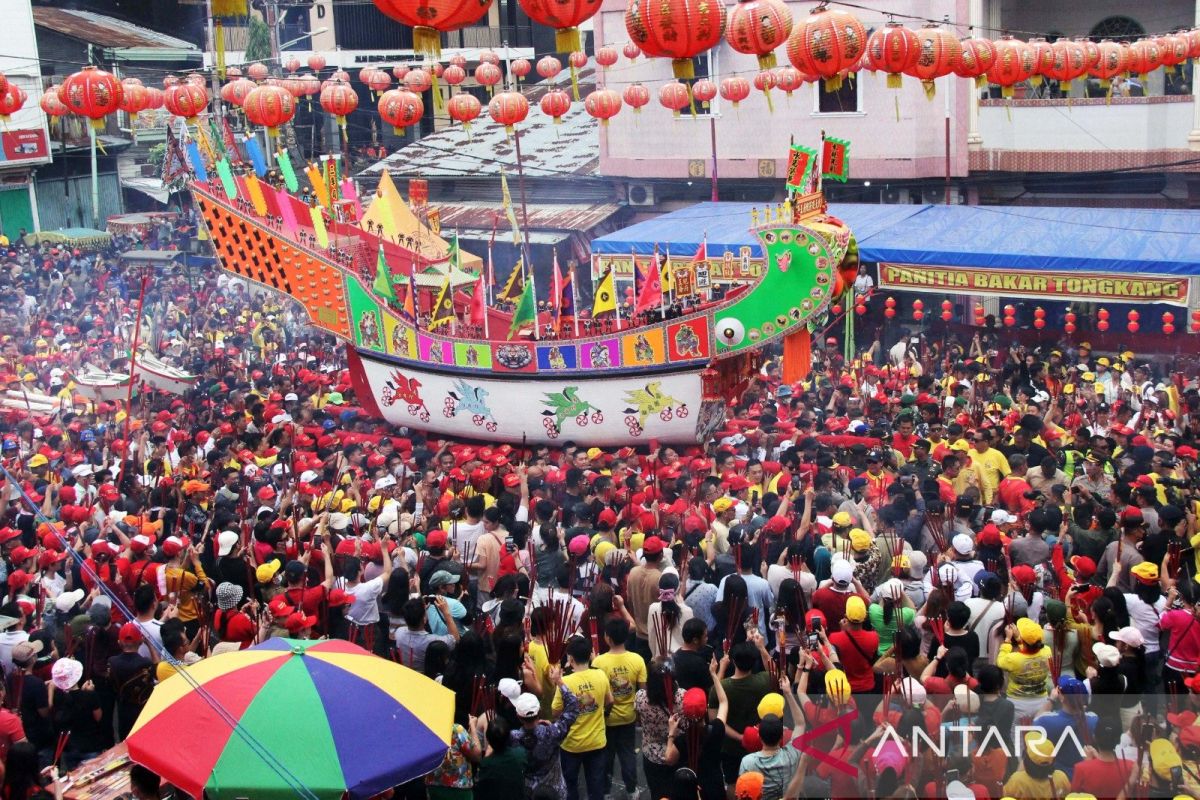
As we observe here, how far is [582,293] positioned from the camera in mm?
22844

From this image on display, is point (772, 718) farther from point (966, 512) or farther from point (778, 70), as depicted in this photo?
point (778, 70)

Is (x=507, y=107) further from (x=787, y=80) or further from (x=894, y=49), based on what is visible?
(x=894, y=49)

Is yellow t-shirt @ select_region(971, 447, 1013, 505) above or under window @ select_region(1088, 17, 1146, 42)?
under

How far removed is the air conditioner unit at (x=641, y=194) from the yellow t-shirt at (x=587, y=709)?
1854cm

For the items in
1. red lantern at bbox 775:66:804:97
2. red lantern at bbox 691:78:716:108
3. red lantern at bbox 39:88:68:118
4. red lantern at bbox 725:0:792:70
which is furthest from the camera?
red lantern at bbox 691:78:716:108

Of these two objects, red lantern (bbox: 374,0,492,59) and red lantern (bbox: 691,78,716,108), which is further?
red lantern (bbox: 691,78,716,108)

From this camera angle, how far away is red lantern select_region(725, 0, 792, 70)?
11922 mm

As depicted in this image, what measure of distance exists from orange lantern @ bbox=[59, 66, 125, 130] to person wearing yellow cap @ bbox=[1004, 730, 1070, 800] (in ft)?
42.5

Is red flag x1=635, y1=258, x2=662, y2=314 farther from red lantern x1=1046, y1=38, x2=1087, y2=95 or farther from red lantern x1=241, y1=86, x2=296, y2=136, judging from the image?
red lantern x1=1046, y1=38, x2=1087, y2=95

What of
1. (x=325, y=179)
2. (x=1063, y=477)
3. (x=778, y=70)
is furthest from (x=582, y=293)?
(x=1063, y=477)

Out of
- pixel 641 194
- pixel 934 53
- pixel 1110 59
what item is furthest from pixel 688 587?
pixel 641 194

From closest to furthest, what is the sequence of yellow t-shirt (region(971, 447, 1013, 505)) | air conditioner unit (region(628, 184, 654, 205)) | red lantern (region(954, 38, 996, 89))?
1. yellow t-shirt (region(971, 447, 1013, 505))
2. red lantern (region(954, 38, 996, 89))
3. air conditioner unit (region(628, 184, 654, 205))

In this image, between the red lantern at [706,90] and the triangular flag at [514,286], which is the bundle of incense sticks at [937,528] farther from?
the red lantern at [706,90]

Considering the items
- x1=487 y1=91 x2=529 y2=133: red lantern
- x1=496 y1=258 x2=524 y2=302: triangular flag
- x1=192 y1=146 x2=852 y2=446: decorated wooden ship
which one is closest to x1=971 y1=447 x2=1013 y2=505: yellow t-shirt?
x1=192 y1=146 x2=852 y2=446: decorated wooden ship
